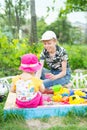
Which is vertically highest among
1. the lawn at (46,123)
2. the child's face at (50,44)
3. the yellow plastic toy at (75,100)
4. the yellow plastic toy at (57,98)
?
the child's face at (50,44)

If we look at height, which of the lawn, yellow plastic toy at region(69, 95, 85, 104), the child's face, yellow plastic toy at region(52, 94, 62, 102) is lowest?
the lawn

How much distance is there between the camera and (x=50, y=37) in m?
4.78

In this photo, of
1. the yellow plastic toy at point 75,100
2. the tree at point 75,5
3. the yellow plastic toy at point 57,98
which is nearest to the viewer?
the yellow plastic toy at point 75,100

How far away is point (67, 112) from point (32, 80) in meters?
0.54

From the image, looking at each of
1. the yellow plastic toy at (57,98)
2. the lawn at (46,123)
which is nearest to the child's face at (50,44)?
the yellow plastic toy at (57,98)

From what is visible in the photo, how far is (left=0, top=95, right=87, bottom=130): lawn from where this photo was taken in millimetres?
3809

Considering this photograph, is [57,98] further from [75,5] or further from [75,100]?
[75,5]

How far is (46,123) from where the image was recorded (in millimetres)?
3977

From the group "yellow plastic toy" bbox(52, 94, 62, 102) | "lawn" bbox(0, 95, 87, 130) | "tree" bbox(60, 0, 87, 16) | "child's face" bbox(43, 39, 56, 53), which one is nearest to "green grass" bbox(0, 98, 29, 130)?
"lawn" bbox(0, 95, 87, 130)

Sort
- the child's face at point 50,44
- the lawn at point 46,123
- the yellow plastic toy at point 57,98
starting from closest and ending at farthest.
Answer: the lawn at point 46,123, the yellow plastic toy at point 57,98, the child's face at point 50,44

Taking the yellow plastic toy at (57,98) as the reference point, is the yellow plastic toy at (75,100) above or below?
above

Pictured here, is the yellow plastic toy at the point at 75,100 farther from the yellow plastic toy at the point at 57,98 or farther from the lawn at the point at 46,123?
the lawn at the point at 46,123

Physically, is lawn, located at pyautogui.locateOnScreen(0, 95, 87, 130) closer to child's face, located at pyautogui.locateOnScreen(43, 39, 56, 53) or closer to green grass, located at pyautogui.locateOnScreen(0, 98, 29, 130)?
green grass, located at pyautogui.locateOnScreen(0, 98, 29, 130)

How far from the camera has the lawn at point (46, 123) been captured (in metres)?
3.81
